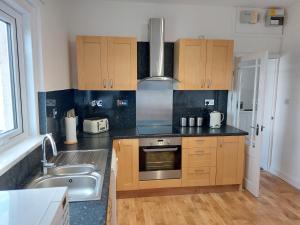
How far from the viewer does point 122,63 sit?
2.95 m

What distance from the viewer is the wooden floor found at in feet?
8.20

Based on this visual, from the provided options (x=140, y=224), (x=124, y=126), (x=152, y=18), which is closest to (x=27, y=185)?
(x=140, y=224)

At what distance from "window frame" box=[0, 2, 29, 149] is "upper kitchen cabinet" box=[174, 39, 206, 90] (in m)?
1.89

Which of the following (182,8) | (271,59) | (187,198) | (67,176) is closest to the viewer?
(67,176)

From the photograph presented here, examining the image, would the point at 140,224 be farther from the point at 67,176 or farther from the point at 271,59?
the point at 271,59

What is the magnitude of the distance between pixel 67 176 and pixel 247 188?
102 inches

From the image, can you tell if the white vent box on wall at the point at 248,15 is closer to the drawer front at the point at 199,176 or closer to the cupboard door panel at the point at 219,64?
the cupboard door panel at the point at 219,64

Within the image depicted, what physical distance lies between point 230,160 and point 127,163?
1402 millimetres

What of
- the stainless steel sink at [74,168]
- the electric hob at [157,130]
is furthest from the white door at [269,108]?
the stainless steel sink at [74,168]

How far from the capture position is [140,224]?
7.98 ft

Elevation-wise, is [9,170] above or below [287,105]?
below

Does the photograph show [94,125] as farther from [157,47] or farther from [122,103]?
[157,47]

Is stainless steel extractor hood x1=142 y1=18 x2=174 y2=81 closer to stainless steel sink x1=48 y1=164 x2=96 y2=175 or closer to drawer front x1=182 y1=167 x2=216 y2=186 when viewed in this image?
drawer front x1=182 y1=167 x2=216 y2=186

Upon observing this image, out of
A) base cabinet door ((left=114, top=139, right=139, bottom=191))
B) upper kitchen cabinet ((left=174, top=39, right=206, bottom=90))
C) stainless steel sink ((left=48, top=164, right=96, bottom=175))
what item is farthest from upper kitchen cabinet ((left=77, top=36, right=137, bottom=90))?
stainless steel sink ((left=48, top=164, right=96, bottom=175))
